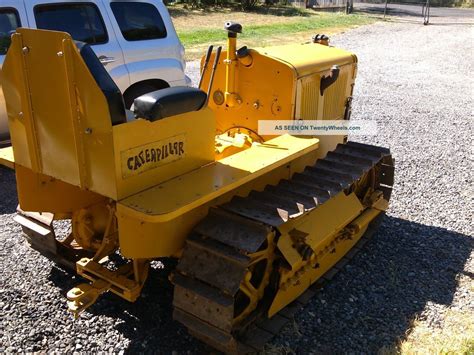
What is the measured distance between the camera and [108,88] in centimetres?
266

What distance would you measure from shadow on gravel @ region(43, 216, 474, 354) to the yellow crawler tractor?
0.23 metres

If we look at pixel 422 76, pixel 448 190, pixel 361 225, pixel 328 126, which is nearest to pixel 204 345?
pixel 361 225

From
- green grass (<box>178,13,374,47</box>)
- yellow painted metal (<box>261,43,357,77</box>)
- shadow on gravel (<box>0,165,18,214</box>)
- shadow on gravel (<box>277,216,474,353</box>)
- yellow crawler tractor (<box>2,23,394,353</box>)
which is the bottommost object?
shadow on gravel (<box>277,216,474,353</box>)

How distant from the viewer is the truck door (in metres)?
6.29

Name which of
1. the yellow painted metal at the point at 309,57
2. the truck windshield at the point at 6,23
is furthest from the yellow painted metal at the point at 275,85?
the truck windshield at the point at 6,23

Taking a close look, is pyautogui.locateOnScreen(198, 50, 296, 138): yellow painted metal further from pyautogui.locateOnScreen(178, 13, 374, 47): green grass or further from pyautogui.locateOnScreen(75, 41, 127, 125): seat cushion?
pyautogui.locateOnScreen(178, 13, 374, 47): green grass

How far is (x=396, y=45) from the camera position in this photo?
695 inches

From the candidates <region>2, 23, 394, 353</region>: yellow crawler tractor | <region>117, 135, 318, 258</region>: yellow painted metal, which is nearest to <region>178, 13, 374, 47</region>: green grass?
<region>2, 23, 394, 353</region>: yellow crawler tractor

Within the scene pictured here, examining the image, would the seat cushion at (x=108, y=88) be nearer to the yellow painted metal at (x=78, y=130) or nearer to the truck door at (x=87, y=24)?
the yellow painted metal at (x=78, y=130)

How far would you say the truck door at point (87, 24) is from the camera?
6.29 meters

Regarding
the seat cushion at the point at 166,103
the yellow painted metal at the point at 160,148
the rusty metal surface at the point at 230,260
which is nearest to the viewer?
the seat cushion at the point at 166,103

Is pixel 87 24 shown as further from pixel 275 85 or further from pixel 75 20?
pixel 275 85

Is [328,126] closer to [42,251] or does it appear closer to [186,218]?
[186,218]

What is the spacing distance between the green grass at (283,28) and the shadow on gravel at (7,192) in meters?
9.68
